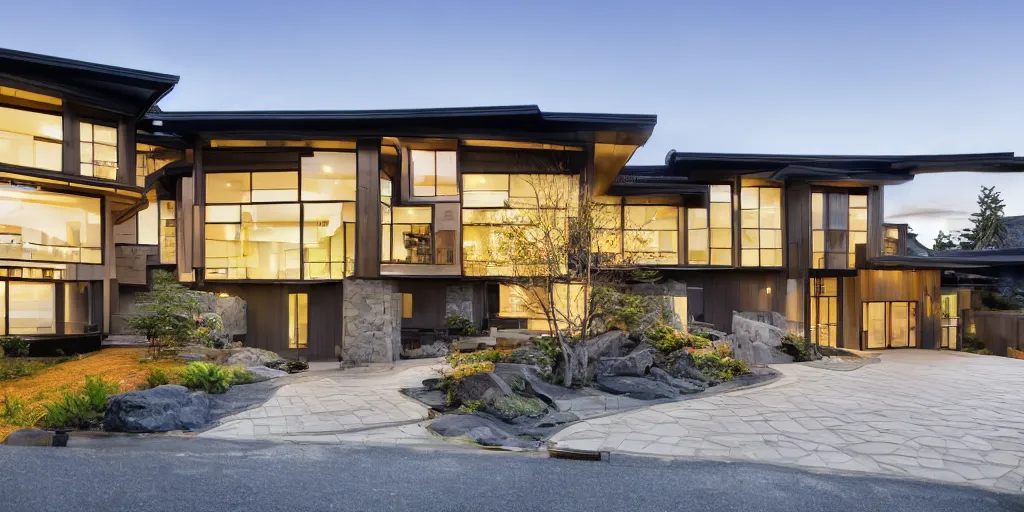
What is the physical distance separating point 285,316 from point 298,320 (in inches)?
19.9

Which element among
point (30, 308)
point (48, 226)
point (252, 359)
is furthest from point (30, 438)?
point (48, 226)

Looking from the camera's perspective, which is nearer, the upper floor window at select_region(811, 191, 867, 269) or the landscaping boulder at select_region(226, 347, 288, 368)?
the landscaping boulder at select_region(226, 347, 288, 368)

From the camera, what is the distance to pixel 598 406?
958 centimetres

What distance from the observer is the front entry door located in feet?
67.9

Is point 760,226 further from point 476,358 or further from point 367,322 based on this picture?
point 367,322

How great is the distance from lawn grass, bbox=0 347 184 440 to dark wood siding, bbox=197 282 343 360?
3.68 metres

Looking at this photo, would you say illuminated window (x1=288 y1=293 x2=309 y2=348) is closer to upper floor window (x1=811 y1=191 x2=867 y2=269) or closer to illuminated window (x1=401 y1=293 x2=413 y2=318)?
illuminated window (x1=401 y1=293 x2=413 y2=318)

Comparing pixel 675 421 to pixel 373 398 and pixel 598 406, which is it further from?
pixel 373 398

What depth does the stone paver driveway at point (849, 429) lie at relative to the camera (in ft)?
21.4

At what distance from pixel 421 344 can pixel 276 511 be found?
14.8m

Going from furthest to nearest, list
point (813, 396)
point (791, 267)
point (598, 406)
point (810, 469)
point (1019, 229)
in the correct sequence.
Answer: point (1019, 229)
point (791, 267)
point (813, 396)
point (598, 406)
point (810, 469)

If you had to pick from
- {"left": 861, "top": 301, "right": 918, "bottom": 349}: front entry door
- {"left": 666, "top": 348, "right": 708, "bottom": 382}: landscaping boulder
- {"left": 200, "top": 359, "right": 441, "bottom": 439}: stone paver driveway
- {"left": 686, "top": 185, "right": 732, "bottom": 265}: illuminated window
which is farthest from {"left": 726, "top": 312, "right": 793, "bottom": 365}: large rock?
{"left": 200, "top": 359, "right": 441, "bottom": 439}: stone paver driveway

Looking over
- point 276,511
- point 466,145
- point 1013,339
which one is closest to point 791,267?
point 1013,339

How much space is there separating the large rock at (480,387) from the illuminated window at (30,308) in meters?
16.3
